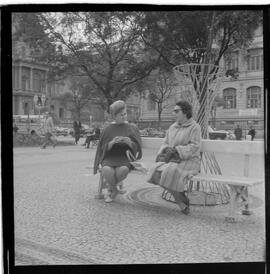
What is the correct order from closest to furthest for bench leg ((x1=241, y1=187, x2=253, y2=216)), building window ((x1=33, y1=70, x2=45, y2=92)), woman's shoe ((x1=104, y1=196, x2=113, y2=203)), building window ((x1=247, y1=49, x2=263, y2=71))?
building window ((x1=247, y1=49, x2=263, y2=71)) → building window ((x1=33, y1=70, x2=45, y2=92)) → bench leg ((x1=241, y1=187, x2=253, y2=216)) → woman's shoe ((x1=104, y1=196, x2=113, y2=203))

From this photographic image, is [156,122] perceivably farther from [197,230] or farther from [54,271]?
[54,271]

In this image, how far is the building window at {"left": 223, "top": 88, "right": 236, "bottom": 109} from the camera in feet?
12.7

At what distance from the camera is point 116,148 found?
4.14 meters

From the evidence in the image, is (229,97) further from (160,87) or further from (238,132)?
(160,87)

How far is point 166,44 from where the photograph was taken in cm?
394

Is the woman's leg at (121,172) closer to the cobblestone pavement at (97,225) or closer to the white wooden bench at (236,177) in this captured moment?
the cobblestone pavement at (97,225)

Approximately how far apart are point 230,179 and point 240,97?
822 mm

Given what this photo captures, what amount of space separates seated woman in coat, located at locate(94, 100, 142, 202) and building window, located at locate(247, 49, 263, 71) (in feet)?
4.15

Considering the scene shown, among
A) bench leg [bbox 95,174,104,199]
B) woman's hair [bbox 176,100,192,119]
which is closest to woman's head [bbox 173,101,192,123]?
woman's hair [bbox 176,100,192,119]

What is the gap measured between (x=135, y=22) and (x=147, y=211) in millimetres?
1870

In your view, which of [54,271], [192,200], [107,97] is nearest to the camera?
[54,271]

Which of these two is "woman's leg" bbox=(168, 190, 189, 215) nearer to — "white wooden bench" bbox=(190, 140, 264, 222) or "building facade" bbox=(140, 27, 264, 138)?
"white wooden bench" bbox=(190, 140, 264, 222)

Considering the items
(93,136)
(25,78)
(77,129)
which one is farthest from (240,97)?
(25,78)

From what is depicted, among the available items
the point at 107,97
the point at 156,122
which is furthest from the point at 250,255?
the point at 107,97
